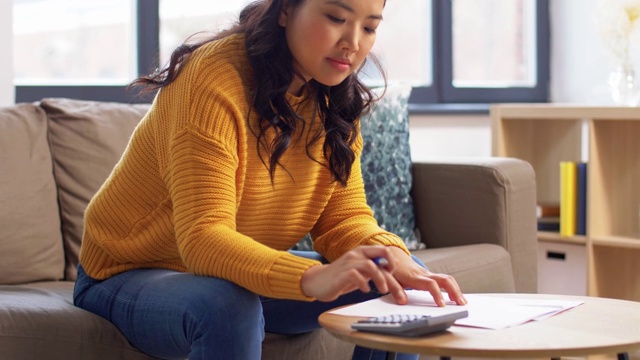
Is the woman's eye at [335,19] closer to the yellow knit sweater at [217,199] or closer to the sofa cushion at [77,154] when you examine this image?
the yellow knit sweater at [217,199]

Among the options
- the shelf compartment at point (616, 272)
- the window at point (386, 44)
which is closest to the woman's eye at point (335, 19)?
the window at point (386, 44)

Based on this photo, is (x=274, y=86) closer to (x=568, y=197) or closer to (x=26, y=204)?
(x=26, y=204)

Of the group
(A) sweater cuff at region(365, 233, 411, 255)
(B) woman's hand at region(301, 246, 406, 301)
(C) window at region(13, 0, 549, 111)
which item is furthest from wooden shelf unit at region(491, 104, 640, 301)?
(B) woman's hand at region(301, 246, 406, 301)

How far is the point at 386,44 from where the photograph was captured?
12.0ft

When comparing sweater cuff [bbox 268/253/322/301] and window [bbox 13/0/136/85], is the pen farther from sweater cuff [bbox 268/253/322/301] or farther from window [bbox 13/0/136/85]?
window [bbox 13/0/136/85]

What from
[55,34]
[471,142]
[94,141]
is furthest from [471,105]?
[94,141]

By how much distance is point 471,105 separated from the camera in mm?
3623

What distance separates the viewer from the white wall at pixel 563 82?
11.4 ft

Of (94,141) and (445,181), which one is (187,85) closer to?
(94,141)

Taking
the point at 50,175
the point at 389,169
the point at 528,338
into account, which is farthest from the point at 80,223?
the point at 528,338

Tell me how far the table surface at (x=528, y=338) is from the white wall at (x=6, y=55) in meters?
1.37

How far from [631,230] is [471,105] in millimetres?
862

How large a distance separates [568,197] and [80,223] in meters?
1.48

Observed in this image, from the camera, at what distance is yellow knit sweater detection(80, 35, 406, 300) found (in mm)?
1406
